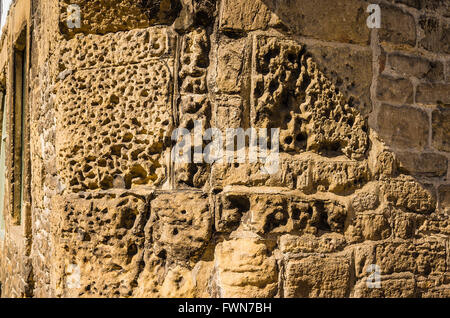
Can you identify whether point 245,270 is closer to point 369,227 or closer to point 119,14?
point 369,227

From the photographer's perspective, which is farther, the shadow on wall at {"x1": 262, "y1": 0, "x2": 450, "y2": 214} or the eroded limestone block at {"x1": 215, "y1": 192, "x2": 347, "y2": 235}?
the shadow on wall at {"x1": 262, "y1": 0, "x2": 450, "y2": 214}

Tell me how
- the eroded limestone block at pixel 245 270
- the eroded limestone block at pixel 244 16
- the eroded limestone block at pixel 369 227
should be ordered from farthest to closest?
the eroded limestone block at pixel 369 227 → the eroded limestone block at pixel 244 16 → the eroded limestone block at pixel 245 270

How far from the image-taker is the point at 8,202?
4656mm

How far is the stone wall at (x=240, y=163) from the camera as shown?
225cm

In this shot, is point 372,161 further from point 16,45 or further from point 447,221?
point 16,45

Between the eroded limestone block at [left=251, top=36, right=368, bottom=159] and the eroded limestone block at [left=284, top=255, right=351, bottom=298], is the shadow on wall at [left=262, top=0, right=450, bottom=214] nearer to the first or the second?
the eroded limestone block at [left=251, top=36, right=368, bottom=159]

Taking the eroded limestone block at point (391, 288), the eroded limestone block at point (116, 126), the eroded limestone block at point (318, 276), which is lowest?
the eroded limestone block at point (391, 288)

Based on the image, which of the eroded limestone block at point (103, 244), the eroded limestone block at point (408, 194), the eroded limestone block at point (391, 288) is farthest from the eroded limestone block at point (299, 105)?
the eroded limestone block at point (103, 244)

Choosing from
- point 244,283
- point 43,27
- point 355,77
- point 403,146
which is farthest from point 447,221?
point 43,27

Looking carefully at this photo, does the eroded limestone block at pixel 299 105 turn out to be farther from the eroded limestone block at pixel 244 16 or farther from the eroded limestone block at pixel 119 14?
the eroded limestone block at pixel 119 14

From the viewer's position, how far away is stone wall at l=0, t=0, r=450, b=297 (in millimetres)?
2254

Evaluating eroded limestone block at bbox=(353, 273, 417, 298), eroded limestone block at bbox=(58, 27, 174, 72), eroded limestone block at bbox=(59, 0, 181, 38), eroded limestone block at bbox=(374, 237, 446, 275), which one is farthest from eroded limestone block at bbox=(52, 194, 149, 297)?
eroded limestone block at bbox=(374, 237, 446, 275)

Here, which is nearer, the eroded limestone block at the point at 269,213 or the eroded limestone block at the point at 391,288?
the eroded limestone block at the point at 269,213

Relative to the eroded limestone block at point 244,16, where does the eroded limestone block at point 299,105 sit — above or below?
below
